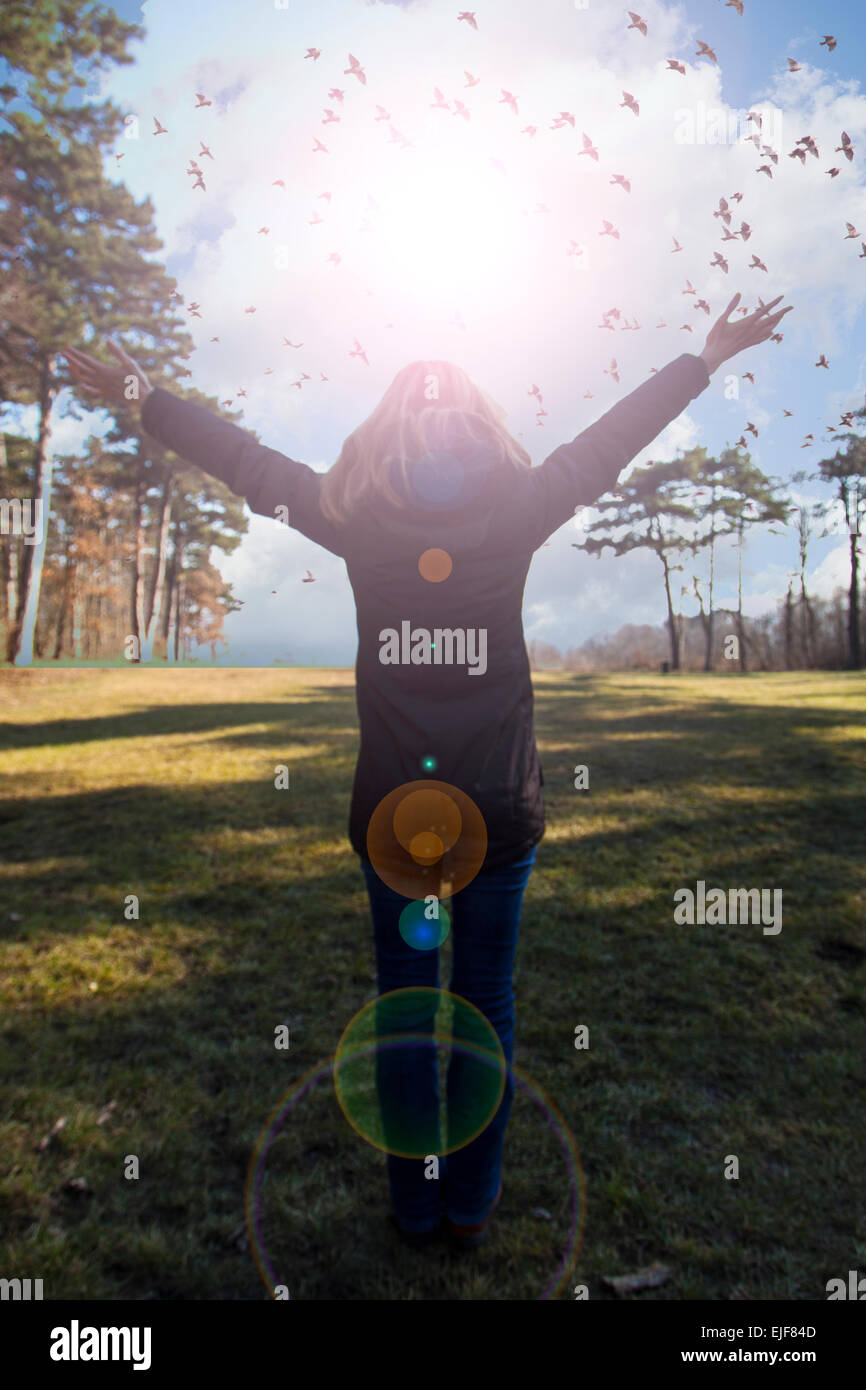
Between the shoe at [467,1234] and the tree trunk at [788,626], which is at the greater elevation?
the tree trunk at [788,626]

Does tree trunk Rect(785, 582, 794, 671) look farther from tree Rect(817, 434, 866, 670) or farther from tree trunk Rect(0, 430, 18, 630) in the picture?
tree trunk Rect(0, 430, 18, 630)

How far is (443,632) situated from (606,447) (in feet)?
2.24

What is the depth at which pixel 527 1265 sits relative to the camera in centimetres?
216

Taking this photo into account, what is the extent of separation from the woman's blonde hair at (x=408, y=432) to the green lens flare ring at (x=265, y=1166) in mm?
1479

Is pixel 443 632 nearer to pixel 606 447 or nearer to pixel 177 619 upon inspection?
pixel 606 447

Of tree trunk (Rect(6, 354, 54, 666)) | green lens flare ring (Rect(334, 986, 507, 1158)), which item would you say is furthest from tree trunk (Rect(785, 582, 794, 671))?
green lens flare ring (Rect(334, 986, 507, 1158))

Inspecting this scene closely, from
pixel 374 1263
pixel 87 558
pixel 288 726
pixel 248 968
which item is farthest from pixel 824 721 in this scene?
pixel 87 558

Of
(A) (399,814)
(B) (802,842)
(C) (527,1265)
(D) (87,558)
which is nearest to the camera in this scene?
(A) (399,814)

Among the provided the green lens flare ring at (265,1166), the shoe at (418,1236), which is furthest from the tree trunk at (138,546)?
the shoe at (418,1236)

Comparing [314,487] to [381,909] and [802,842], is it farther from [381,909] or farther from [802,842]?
[802,842]

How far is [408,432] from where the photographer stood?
177 cm

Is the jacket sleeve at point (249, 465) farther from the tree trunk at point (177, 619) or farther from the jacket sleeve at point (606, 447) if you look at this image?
the tree trunk at point (177, 619)

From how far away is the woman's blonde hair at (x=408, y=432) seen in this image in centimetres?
175
